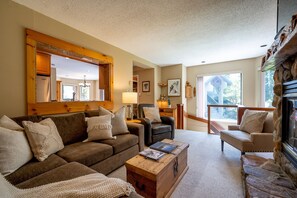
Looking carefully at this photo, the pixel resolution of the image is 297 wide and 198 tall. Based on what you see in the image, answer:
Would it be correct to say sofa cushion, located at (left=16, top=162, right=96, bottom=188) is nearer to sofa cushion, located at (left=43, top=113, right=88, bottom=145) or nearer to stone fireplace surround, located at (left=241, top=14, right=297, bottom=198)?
sofa cushion, located at (left=43, top=113, right=88, bottom=145)

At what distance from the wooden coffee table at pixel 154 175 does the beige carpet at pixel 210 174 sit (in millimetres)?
197

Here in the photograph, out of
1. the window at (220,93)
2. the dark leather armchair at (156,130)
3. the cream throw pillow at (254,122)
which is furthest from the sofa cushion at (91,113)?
the window at (220,93)

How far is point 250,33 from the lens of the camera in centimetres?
260

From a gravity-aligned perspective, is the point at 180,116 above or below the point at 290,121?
below

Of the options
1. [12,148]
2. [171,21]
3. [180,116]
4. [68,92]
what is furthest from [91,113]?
[180,116]

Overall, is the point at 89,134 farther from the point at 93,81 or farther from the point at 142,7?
the point at 142,7

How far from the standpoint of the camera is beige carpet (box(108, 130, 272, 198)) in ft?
5.13

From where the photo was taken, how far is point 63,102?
7.68ft

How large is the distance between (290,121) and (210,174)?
117 centimetres

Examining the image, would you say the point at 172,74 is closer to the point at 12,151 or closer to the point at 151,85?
the point at 151,85

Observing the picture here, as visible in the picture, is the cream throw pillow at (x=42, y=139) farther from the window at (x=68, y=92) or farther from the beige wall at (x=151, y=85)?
the beige wall at (x=151, y=85)

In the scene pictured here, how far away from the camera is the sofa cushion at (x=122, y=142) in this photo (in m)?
1.99

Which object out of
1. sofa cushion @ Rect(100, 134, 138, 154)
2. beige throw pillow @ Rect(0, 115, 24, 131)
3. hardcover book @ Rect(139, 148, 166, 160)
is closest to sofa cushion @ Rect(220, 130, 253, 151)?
hardcover book @ Rect(139, 148, 166, 160)

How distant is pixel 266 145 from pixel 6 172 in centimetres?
328
